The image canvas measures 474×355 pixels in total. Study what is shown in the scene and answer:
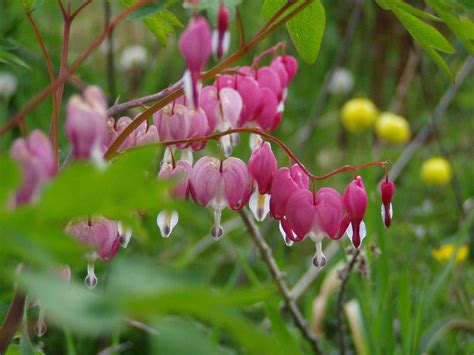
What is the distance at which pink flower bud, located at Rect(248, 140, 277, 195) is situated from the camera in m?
1.04

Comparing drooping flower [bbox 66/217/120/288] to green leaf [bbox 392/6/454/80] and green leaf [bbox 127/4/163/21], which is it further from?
green leaf [bbox 392/6/454/80]

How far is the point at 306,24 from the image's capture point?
103cm

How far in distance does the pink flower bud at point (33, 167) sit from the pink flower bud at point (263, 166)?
438mm

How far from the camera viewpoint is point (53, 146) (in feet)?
3.08

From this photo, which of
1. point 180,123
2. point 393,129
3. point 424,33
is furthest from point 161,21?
point 393,129

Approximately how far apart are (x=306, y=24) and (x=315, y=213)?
25 centimetres

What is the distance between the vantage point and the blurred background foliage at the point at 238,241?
0.46 m

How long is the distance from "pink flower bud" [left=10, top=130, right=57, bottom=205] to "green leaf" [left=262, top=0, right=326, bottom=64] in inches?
18.6

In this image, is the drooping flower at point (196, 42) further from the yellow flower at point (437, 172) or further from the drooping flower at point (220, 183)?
the yellow flower at point (437, 172)

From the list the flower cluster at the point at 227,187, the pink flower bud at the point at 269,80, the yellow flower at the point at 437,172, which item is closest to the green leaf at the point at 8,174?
the flower cluster at the point at 227,187

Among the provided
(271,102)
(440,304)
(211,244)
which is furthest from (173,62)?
(271,102)

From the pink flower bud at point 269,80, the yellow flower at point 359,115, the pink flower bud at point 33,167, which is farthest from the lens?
the yellow flower at point 359,115

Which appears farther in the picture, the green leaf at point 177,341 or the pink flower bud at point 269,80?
the pink flower bud at point 269,80

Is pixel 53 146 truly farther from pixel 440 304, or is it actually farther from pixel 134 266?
pixel 440 304
